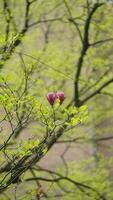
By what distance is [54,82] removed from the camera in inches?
494

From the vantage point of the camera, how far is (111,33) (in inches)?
409

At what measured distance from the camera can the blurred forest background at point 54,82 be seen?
5.12 meters

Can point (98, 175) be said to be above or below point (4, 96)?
below

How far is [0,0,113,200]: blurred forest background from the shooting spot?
5.12 metres

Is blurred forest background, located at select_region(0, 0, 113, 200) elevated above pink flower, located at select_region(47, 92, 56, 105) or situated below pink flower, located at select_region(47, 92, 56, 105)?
Result: below

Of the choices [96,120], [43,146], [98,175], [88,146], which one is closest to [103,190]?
[98,175]

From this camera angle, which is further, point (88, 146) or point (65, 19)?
point (88, 146)

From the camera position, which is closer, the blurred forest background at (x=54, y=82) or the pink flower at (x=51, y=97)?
the pink flower at (x=51, y=97)

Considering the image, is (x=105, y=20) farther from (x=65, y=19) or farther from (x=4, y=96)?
(x=4, y=96)

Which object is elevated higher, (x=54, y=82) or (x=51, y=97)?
(x=51, y=97)

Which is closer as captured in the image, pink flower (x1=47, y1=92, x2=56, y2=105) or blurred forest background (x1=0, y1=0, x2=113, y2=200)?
pink flower (x1=47, y1=92, x2=56, y2=105)

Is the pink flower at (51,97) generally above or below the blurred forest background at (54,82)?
above

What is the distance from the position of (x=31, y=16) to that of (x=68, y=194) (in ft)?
11.8

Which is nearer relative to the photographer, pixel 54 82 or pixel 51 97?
pixel 51 97
